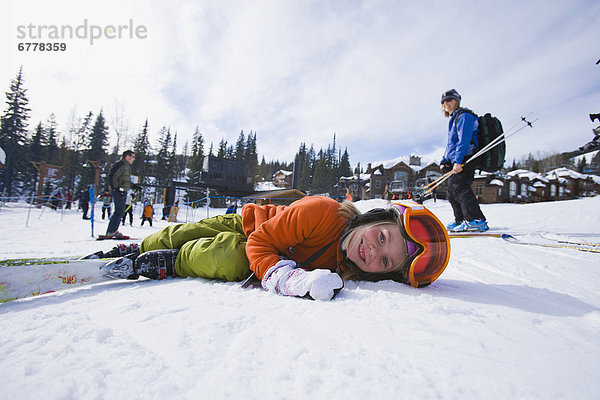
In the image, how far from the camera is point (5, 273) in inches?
54.5

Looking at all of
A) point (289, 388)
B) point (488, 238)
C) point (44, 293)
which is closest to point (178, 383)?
point (289, 388)

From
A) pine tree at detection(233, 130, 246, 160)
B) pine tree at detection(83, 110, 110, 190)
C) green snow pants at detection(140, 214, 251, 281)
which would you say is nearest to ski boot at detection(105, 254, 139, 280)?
green snow pants at detection(140, 214, 251, 281)

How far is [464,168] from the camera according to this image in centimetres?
371

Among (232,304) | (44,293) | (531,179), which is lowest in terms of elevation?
(44,293)

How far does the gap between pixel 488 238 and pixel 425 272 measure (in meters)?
2.38

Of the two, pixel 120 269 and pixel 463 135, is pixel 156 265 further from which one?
pixel 463 135

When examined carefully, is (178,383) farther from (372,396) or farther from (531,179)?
(531,179)

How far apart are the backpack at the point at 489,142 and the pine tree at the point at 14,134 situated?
129 ft

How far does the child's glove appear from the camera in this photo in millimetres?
1182

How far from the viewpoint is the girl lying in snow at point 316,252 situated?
1375 millimetres

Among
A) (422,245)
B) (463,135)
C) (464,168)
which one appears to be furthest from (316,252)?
(463,135)

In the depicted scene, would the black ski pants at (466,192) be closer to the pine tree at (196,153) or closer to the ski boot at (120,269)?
the ski boot at (120,269)

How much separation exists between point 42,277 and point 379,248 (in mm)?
2017

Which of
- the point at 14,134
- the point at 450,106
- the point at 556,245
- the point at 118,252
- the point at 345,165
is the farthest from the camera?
the point at 345,165
